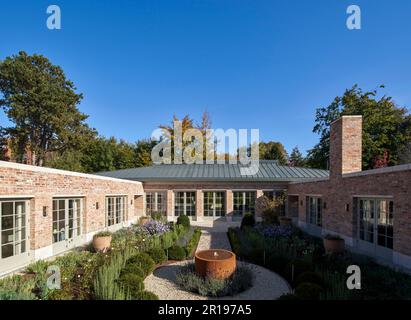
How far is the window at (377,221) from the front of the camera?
927 cm

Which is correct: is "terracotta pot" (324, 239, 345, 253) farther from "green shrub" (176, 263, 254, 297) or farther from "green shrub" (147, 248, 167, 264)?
"green shrub" (147, 248, 167, 264)

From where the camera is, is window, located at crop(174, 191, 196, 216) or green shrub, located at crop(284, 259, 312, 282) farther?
window, located at crop(174, 191, 196, 216)

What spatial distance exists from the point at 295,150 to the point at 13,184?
5412cm

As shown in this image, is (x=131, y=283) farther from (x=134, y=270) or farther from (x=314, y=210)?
(x=314, y=210)

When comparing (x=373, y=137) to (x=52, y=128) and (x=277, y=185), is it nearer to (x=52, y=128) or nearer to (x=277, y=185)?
(x=277, y=185)

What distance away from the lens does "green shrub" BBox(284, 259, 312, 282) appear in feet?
24.7

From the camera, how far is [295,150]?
55812 millimetres

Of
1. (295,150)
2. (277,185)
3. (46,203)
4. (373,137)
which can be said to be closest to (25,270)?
(46,203)

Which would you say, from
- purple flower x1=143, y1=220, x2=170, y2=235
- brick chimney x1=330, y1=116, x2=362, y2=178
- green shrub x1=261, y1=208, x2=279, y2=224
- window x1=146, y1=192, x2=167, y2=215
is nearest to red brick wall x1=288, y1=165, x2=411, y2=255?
brick chimney x1=330, y1=116, x2=362, y2=178

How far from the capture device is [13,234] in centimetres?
835

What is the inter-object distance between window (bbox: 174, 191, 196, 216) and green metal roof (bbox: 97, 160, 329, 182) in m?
1.45

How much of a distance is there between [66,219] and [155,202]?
10.3 meters

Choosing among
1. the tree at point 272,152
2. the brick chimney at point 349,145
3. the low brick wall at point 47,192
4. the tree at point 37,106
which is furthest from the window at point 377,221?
the tree at point 272,152

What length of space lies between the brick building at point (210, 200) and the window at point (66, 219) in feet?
0.13
